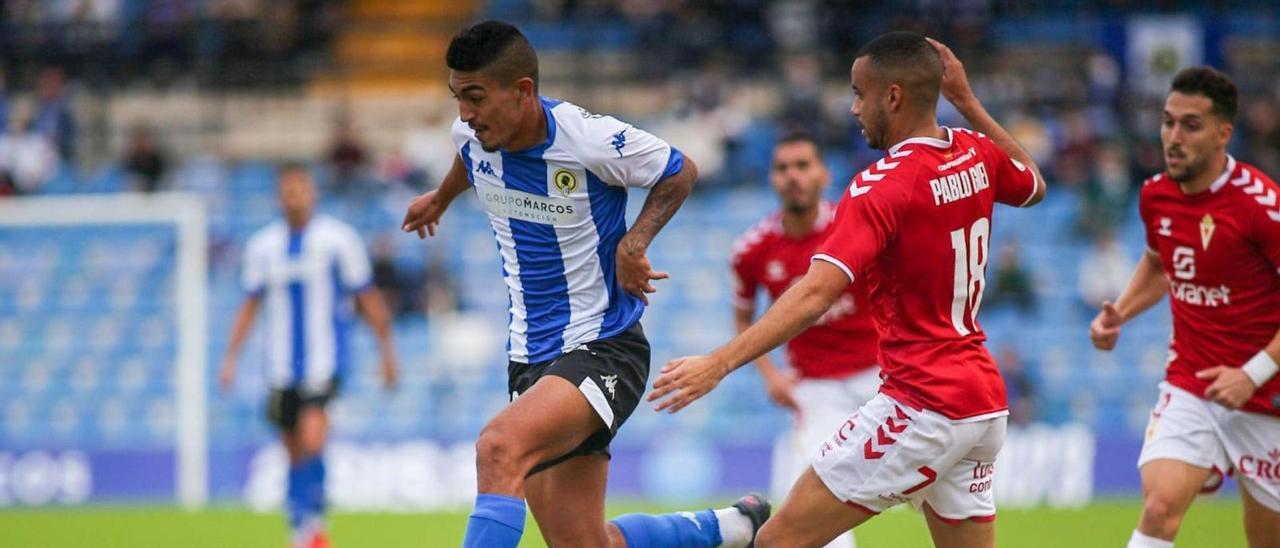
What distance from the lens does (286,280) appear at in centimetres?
1156

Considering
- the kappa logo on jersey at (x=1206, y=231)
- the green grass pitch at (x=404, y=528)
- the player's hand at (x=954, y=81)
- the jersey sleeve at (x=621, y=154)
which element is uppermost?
the player's hand at (x=954, y=81)

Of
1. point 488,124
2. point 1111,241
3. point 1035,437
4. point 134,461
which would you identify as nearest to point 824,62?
point 1111,241

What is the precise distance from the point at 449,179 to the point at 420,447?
9.12 m

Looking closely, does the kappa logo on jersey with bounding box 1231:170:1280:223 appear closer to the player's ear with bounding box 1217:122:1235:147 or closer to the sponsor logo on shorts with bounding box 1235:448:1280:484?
the player's ear with bounding box 1217:122:1235:147

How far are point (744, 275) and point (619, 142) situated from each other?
8.56ft

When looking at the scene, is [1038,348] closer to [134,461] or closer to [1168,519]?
[134,461]

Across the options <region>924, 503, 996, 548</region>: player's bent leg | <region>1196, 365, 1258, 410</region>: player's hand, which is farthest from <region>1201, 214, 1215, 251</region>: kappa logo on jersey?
<region>924, 503, 996, 548</region>: player's bent leg

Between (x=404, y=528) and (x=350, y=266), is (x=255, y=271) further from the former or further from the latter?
(x=404, y=528)

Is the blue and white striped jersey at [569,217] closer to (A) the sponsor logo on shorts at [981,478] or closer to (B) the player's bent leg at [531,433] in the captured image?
(B) the player's bent leg at [531,433]

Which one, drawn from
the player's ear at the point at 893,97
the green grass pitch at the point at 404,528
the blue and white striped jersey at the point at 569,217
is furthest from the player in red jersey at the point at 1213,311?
the green grass pitch at the point at 404,528

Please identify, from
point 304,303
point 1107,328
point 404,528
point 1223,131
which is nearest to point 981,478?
point 1107,328

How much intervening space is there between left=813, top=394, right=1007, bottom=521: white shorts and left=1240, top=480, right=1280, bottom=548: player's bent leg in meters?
1.83

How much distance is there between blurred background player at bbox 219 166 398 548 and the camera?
11.4m

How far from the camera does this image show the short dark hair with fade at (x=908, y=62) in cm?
572
